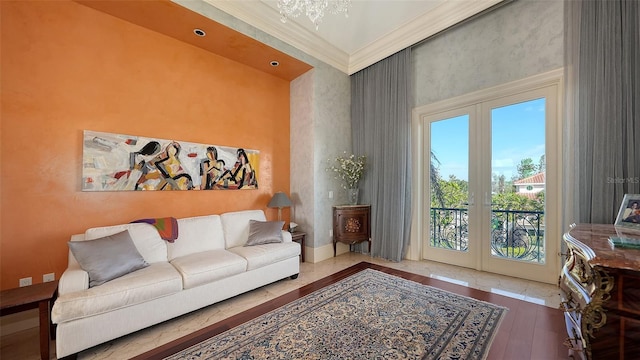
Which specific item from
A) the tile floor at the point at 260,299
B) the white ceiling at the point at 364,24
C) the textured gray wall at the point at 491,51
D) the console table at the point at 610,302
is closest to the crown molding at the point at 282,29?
the white ceiling at the point at 364,24

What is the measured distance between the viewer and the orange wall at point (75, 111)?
87.7 inches

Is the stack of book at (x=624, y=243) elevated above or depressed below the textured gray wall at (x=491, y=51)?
below

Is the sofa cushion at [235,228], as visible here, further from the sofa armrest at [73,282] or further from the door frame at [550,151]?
the door frame at [550,151]

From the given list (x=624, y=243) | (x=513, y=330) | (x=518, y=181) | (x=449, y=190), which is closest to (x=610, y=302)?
(x=624, y=243)

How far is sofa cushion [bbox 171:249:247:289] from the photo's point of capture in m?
2.32

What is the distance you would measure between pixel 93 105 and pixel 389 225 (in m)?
4.28

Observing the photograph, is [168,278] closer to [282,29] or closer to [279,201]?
[279,201]

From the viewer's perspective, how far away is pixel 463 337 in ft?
6.40

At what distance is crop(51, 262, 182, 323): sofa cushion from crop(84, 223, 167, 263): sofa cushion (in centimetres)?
24

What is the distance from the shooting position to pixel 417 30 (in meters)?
3.56

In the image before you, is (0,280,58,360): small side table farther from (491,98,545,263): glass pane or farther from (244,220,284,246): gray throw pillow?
(491,98,545,263): glass pane

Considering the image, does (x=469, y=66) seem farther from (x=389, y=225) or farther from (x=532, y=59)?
(x=389, y=225)

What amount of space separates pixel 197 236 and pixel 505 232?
4.07 meters

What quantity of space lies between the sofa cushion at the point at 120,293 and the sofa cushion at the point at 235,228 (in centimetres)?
91
